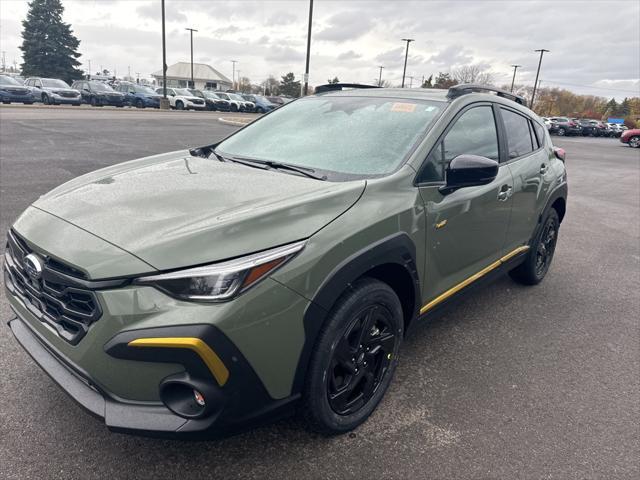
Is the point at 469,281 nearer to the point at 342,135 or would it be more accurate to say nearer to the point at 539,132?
the point at 342,135

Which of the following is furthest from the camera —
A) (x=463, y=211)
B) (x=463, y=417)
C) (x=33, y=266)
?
(x=463, y=211)

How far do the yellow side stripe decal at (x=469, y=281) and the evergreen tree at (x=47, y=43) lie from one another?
212 feet

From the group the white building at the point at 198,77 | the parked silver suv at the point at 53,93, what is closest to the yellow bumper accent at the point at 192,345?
the parked silver suv at the point at 53,93

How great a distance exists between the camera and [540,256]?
468 cm

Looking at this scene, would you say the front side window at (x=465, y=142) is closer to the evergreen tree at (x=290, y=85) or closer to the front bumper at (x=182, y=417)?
the front bumper at (x=182, y=417)

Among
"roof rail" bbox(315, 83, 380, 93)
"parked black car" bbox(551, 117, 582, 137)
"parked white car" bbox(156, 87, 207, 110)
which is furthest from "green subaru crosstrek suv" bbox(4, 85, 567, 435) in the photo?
"parked black car" bbox(551, 117, 582, 137)

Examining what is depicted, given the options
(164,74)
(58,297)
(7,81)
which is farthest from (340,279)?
(164,74)

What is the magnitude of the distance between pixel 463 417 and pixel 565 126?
151 ft

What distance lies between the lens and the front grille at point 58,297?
6.21 ft

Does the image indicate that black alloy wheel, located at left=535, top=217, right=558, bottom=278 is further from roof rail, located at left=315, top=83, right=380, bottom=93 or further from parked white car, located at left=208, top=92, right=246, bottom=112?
parked white car, located at left=208, top=92, right=246, bottom=112

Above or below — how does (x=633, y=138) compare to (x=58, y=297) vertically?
below

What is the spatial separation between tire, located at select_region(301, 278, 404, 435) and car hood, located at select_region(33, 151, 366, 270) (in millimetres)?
439

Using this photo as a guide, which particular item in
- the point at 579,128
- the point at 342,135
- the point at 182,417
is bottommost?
the point at 182,417

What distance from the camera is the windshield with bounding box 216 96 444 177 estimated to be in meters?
2.81
